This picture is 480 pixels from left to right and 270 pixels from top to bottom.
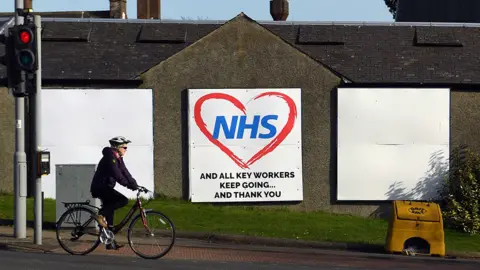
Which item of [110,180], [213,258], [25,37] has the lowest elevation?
[213,258]

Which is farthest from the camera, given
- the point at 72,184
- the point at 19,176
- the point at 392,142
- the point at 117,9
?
the point at 117,9

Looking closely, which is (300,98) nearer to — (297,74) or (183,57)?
(297,74)

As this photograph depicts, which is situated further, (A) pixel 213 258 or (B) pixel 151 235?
(A) pixel 213 258

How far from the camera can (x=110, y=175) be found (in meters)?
13.1

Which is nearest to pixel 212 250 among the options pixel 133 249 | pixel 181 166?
pixel 133 249

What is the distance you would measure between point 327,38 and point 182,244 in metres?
9.01

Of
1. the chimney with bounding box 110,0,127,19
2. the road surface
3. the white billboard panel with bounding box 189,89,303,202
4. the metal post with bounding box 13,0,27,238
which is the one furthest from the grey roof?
the chimney with bounding box 110,0,127,19

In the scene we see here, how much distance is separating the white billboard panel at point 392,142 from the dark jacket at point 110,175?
9143 mm

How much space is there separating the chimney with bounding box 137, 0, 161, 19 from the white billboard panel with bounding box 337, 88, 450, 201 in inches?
436

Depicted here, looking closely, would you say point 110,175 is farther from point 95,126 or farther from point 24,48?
point 95,126

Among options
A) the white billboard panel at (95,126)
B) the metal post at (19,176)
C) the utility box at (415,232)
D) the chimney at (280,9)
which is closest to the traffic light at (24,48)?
the metal post at (19,176)

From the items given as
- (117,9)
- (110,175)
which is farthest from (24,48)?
(117,9)

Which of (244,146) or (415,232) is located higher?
(244,146)

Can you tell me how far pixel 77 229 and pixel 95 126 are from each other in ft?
24.8
